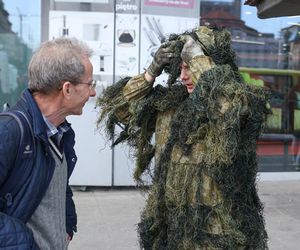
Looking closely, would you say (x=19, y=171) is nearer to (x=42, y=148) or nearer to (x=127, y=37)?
(x=42, y=148)

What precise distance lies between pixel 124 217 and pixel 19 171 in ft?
14.0

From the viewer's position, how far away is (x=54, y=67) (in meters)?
1.86

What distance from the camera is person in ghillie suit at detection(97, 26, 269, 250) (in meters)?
2.26

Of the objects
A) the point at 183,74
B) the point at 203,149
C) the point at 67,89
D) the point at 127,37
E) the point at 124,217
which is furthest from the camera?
the point at 127,37

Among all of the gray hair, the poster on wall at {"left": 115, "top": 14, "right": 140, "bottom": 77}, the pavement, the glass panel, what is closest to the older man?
the gray hair

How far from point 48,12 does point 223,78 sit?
17.0 feet

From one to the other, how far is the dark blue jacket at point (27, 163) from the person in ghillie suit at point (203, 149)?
0.72 metres

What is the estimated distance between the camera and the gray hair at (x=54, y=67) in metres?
1.86

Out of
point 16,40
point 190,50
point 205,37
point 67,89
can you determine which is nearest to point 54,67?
point 67,89

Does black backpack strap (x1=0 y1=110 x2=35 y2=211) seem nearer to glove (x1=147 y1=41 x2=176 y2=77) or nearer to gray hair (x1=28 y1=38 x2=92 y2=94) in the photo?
gray hair (x1=28 y1=38 x2=92 y2=94)

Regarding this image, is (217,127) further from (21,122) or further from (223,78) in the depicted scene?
(21,122)

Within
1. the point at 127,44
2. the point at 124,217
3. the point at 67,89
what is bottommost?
the point at 124,217

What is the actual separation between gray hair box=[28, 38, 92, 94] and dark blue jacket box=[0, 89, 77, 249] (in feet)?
0.23

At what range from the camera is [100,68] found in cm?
689
